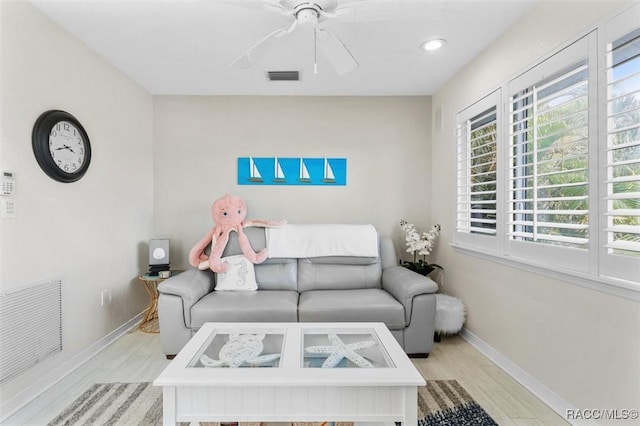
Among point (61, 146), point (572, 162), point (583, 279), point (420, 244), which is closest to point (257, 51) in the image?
point (61, 146)

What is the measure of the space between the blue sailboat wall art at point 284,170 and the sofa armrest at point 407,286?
4.35 ft

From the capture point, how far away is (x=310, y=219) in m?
3.56

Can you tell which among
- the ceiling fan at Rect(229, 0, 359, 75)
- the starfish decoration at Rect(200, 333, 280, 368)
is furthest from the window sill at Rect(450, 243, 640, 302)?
the ceiling fan at Rect(229, 0, 359, 75)

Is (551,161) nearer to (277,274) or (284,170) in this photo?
(277,274)

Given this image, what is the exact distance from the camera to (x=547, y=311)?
1.91m

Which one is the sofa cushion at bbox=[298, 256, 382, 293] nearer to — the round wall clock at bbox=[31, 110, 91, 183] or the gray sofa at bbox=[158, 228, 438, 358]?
the gray sofa at bbox=[158, 228, 438, 358]

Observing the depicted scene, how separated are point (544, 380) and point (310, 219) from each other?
2.41m

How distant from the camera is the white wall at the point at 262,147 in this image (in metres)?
3.53

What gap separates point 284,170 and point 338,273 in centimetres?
132

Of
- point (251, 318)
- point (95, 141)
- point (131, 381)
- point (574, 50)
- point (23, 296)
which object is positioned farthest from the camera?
point (95, 141)

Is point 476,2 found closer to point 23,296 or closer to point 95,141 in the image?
point 95,141

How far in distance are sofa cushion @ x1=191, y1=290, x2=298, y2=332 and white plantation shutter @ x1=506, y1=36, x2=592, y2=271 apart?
173 cm

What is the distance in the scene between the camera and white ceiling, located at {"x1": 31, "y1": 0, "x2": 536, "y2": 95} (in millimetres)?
1948

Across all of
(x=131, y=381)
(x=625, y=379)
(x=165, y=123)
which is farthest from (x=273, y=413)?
(x=165, y=123)
